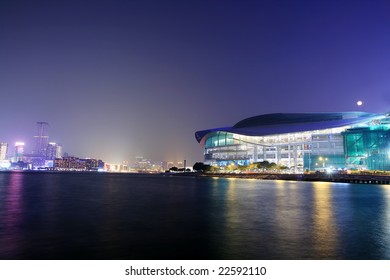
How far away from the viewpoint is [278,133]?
13325 cm

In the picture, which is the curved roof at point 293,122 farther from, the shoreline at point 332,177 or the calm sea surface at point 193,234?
the calm sea surface at point 193,234

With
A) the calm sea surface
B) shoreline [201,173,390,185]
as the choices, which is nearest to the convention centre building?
shoreline [201,173,390,185]

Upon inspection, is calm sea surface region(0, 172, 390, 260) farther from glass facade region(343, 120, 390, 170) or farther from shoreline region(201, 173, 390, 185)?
glass facade region(343, 120, 390, 170)

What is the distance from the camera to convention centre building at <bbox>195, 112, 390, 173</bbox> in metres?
97.7

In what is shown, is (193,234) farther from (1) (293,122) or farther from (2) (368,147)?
(1) (293,122)

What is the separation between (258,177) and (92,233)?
10411 cm

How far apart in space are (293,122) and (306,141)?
64.3ft

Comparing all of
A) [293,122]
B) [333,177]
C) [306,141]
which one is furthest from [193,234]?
[293,122]

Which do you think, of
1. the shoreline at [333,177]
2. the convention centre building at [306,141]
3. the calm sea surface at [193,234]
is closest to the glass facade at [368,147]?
the convention centre building at [306,141]

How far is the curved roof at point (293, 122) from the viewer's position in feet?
398

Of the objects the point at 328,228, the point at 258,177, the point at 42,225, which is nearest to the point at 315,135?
the point at 258,177

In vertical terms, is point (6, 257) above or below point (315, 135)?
below

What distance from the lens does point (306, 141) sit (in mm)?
124062
